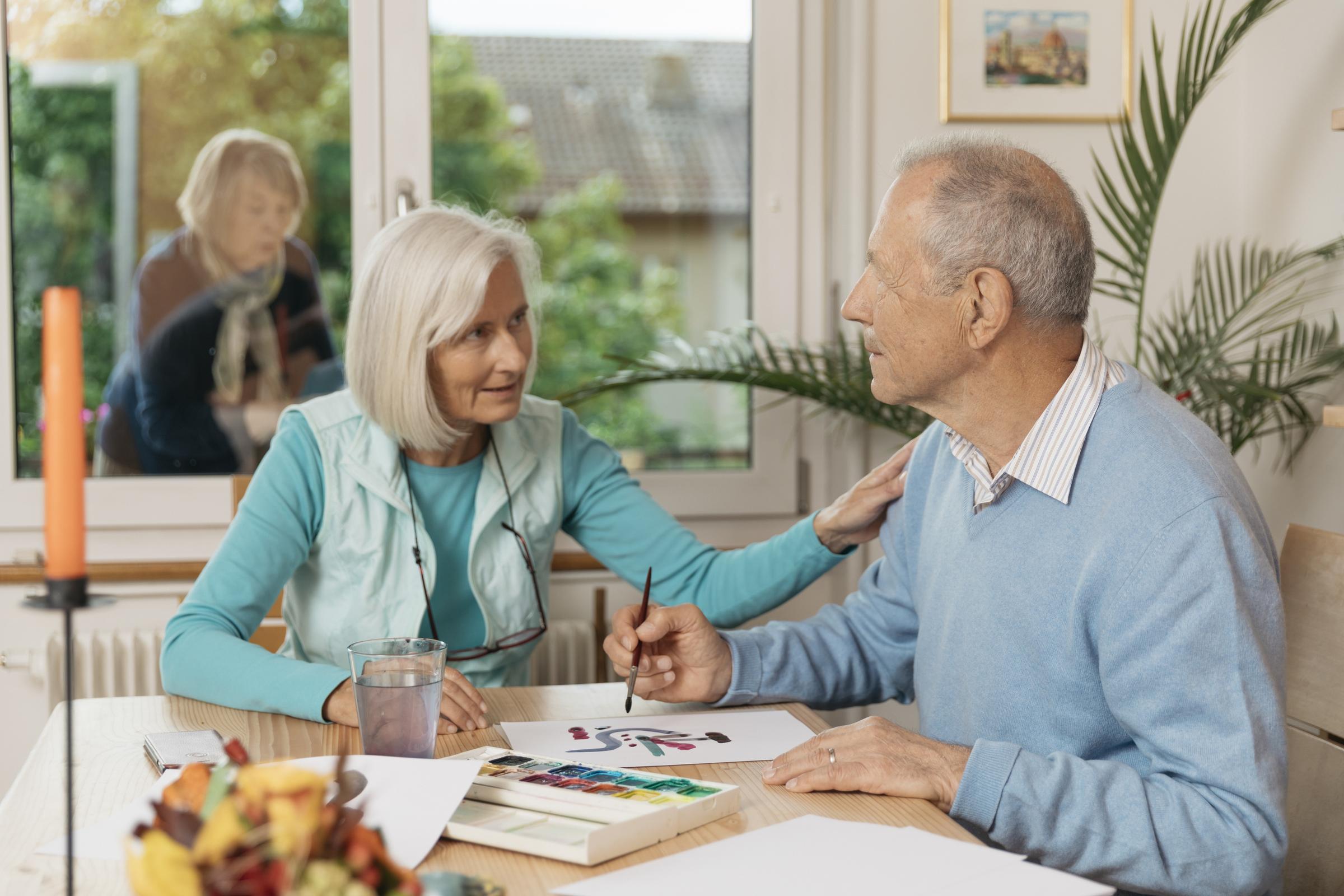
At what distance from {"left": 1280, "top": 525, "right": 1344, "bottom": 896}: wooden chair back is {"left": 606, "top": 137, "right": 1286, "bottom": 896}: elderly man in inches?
10.9

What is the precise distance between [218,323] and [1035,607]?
6.37 feet

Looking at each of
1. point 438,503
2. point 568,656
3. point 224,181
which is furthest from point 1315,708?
point 224,181

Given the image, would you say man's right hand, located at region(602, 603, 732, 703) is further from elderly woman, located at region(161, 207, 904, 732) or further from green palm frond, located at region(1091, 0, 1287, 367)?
green palm frond, located at region(1091, 0, 1287, 367)

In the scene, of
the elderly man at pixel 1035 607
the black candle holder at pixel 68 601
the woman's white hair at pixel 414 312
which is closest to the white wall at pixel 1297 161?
the elderly man at pixel 1035 607

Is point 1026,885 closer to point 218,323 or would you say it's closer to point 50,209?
point 218,323

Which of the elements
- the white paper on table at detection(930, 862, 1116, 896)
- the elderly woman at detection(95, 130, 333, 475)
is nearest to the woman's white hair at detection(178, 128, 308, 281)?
the elderly woman at detection(95, 130, 333, 475)

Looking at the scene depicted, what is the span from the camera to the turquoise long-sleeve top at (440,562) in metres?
1.37

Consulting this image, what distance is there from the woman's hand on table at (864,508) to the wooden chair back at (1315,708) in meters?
0.47

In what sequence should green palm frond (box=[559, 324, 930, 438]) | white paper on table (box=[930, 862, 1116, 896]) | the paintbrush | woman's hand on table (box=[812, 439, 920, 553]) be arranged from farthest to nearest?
green palm frond (box=[559, 324, 930, 438])
woman's hand on table (box=[812, 439, 920, 553])
the paintbrush
white paper on table (box=[930, 862, 1116, 896])

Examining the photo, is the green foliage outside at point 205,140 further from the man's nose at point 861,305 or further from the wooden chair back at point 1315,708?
the wooden chair back at point 1315,708

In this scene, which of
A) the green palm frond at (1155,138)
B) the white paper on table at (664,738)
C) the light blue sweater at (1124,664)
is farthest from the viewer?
the green palm frond at (1155,138)

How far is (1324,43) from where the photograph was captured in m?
2.23

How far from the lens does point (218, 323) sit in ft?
8.41

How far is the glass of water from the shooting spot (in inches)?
42.2
